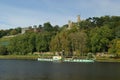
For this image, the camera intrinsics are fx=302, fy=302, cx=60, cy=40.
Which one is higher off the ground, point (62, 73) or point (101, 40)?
point (101, 40)

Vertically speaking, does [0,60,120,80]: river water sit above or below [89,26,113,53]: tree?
below

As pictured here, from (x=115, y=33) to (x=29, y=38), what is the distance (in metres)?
53.9

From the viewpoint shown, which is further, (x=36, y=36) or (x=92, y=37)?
(x=36, y=36)

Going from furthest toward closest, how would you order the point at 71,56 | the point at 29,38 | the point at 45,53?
the point at 29,38
the point at 45,53
the point at 71,56

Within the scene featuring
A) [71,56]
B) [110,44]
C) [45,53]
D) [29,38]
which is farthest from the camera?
[29,38]

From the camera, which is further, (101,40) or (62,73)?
(101,40)

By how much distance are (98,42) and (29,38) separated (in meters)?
51.6

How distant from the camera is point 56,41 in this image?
134m

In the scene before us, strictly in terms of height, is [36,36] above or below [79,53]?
above

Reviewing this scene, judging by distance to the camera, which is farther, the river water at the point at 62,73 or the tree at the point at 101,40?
the tree at the point at 101,40

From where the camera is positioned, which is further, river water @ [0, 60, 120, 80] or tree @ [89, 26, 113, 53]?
tree @ [89, 26, 113, 53]

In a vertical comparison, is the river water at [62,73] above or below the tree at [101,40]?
below

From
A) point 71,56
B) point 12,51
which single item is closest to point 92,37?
point 71,56

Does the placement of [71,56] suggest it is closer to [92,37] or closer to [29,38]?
[92,37]
